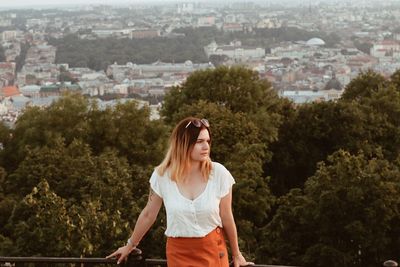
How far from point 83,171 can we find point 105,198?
2.74 metres

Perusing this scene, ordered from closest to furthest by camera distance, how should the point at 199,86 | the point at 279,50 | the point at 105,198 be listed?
the point at 105,198 → the point at 199,86 → the point at 279,50

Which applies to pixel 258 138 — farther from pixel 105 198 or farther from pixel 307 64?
pixel 307 64

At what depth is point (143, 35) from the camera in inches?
7633

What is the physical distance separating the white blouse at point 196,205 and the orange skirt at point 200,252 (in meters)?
0.05

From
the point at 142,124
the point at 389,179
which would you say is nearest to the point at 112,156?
the point at 142,124

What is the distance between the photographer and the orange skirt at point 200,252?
574cm

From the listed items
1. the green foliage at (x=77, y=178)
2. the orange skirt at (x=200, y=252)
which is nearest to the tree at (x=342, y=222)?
the green foliage at (x=77, y=178)

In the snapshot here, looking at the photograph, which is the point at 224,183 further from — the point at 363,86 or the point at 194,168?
the point at 363,86

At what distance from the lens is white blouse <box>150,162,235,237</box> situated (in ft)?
18.9

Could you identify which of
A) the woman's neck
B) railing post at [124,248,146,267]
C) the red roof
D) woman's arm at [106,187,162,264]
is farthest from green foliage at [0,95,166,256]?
the red roof

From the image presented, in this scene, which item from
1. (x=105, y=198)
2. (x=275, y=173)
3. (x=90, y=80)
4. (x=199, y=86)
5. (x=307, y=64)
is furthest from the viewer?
(x=307, y=64)

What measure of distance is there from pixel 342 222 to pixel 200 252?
12586mm

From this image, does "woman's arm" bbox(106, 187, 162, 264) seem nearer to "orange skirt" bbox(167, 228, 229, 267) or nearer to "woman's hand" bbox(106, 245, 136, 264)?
"woman's hand" bbox(106, 245, 136, 264)

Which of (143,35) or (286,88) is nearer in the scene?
(286,88)
